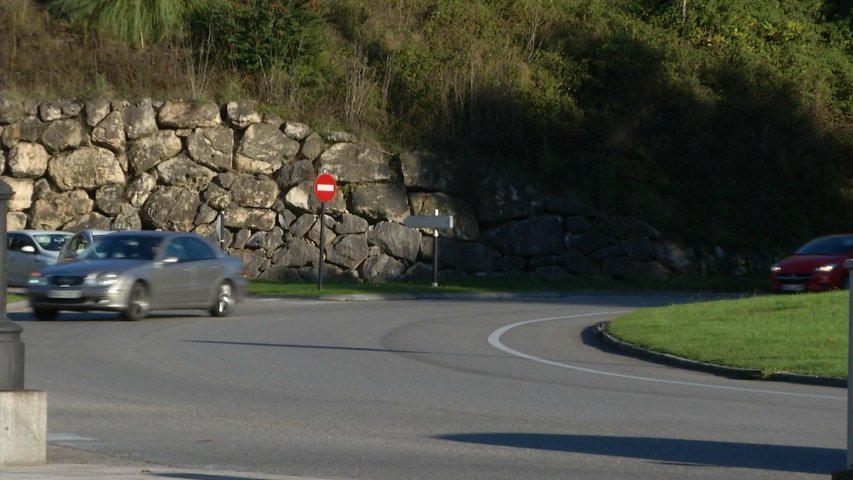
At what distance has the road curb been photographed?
54.5 ft

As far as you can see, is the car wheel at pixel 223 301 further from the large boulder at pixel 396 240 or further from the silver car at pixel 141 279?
the large boulder at pixel 396 240

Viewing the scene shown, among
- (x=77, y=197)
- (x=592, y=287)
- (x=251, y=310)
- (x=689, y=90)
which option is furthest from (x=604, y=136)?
(x=251, y=310)

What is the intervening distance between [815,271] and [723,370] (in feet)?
51.4

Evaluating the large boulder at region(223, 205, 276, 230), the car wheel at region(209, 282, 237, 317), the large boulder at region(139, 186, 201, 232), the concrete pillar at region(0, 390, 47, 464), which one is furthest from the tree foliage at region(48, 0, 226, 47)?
the concrete pillar at region(0, 390, 47, 464)

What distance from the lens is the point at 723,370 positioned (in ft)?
58.5

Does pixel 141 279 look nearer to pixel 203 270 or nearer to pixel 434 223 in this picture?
pixel 203 270

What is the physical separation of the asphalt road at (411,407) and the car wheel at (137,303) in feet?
3.60

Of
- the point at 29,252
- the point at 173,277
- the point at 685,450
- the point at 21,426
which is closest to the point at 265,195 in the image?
the point at 29,252

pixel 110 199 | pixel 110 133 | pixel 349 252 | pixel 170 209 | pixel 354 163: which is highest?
pixel 110 133

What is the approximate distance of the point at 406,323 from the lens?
25609mm

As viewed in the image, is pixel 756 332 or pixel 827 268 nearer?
pixel 756 332

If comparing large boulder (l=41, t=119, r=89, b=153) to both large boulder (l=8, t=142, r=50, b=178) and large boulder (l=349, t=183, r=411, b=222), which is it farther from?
large boulder (l=349, t=183, r=411, b=222)

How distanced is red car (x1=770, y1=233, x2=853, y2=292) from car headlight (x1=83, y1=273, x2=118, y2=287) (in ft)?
53.3

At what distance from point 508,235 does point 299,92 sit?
7950mm
